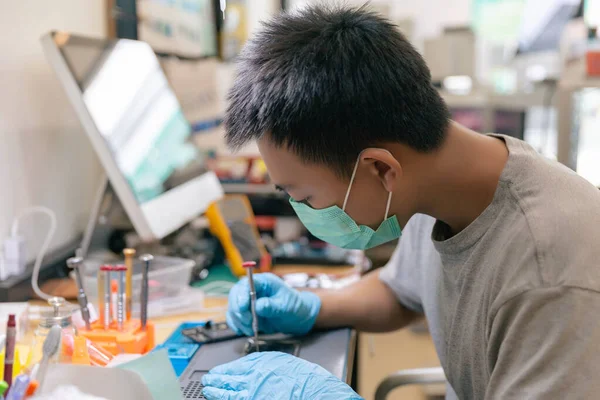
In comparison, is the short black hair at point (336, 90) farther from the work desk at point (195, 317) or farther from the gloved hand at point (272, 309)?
the work desk at point (195, 317)

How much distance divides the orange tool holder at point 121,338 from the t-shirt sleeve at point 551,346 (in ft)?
1.99

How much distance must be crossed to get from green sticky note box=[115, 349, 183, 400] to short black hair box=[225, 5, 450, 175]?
0.34 m

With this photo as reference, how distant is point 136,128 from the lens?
4.61ft

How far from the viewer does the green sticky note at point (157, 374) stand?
722 millimetres

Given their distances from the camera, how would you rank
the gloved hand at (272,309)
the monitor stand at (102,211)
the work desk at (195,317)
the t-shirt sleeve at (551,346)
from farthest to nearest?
1. the monitor stand at (102,211)
2. the work desk at (195,317)
3. the gloved hand at (272,309)
4. the t-shirt sleeve at (551,346)

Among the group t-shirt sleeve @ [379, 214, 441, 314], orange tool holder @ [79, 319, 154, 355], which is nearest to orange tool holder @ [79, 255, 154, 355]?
orange tool holder @ [79, 319, 154, 355]

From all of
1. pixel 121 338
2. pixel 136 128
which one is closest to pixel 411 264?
pixel 121 338

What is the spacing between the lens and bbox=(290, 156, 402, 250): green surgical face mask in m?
0.92

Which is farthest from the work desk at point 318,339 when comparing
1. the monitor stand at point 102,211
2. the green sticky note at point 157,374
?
the green sticky note at point 157,374

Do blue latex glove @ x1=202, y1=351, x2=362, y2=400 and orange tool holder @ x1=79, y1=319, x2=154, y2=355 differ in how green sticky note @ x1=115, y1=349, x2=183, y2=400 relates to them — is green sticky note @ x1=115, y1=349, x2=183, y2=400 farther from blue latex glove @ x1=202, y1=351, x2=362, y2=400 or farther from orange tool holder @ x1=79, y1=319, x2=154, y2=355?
orange tool holder @ x1=79, y1=319, x2=154, y2=355

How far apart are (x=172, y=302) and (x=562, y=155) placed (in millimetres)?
1444

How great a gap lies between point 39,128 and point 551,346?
1262 millimetres

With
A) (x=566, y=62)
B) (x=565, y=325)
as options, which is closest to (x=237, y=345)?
(x=565, y=325)

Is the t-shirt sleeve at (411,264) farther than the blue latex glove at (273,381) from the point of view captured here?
Yes
